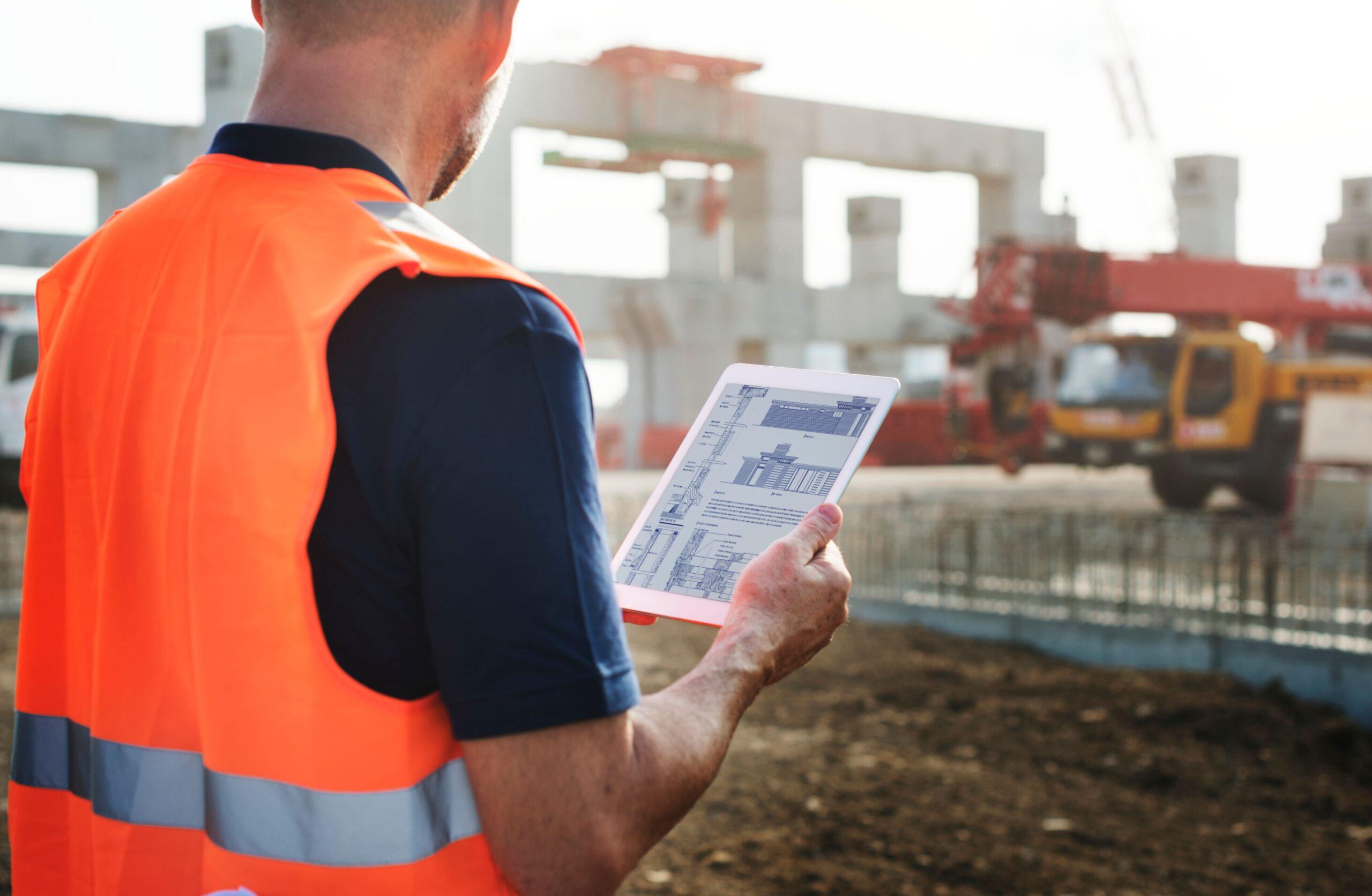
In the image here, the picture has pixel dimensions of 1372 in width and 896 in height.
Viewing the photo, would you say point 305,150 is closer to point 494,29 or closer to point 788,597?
point 494,29

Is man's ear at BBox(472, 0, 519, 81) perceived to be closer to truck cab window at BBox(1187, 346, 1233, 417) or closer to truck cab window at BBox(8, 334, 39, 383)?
truck cab window at BBox(1187, 346, 1233, 417)

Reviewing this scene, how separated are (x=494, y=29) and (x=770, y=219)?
29.9 meters

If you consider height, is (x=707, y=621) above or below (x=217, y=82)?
below

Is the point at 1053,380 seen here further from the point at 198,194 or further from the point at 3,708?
the point at 198,194

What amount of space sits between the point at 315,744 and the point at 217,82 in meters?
16.6

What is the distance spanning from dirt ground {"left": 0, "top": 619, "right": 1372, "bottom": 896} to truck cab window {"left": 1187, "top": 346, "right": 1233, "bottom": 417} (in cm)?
1134

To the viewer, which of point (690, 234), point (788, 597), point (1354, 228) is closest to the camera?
point (788, 597)

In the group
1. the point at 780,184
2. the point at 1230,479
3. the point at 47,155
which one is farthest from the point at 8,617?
the point at 780,184

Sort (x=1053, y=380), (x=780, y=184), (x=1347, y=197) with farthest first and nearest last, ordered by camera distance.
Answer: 1. (x=1347, y=197)
2. (x=780, y=184)
3. (x=1053, y=380)

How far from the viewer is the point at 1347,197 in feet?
116

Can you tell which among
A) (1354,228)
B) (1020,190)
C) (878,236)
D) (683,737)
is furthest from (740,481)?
(1354,228)

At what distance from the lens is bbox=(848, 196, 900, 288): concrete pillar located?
3362 centimetres

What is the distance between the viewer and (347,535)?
122cm

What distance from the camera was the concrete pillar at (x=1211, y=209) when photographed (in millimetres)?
34875
